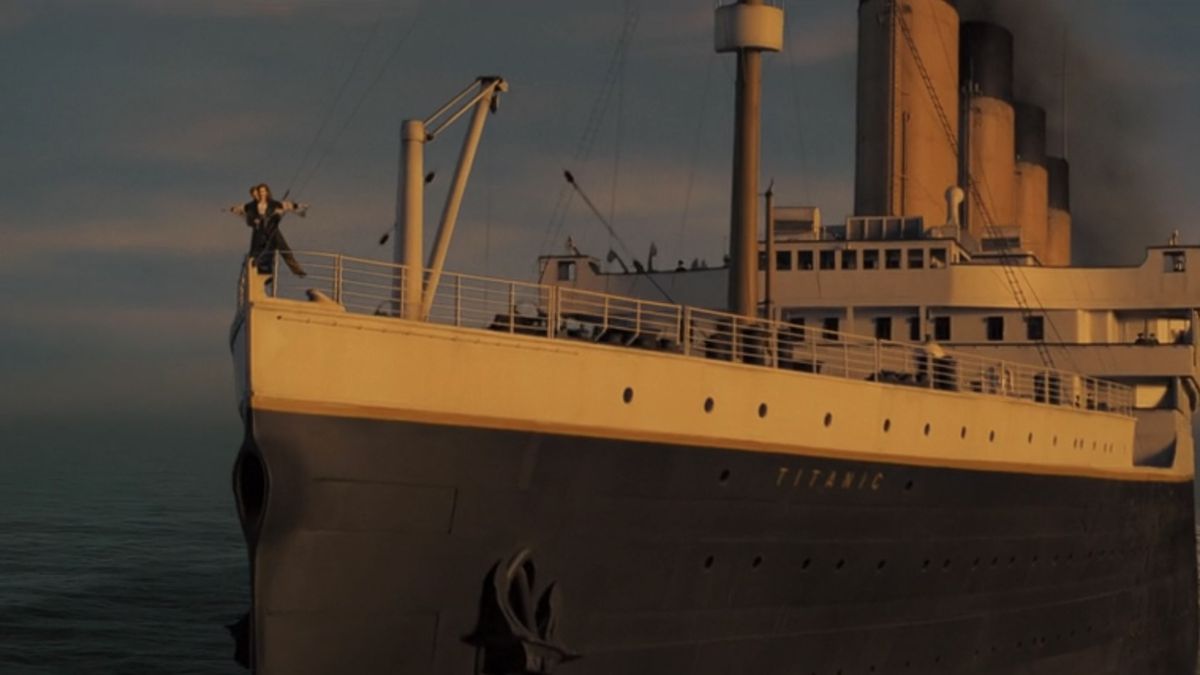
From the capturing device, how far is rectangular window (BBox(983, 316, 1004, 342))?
39688mm

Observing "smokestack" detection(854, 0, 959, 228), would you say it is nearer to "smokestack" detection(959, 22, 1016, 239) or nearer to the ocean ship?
"smokestack" detection(959, 22, 1016, 239)

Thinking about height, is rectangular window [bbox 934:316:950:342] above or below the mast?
below

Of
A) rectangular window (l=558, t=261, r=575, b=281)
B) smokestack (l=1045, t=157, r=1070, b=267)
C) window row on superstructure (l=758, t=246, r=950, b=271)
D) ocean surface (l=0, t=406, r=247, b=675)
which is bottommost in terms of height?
ocean surface (l=0, t=406, r=247, b=675)

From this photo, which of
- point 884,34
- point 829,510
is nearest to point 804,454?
point 829,510

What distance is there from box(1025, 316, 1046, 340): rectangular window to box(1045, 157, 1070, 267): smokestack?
21.2 metres

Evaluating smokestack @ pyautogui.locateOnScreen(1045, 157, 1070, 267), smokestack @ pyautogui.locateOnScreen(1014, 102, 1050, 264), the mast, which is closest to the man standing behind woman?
the mast

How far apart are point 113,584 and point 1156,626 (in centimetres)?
3234

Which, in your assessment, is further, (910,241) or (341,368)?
(910,241)

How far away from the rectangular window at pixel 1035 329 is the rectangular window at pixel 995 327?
24.5 inches

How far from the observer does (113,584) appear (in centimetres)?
5419

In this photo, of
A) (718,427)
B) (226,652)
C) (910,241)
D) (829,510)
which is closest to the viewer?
(718,427)

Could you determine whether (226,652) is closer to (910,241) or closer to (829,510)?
(910,241)

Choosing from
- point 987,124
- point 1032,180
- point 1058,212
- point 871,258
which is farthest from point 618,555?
point 1058,212

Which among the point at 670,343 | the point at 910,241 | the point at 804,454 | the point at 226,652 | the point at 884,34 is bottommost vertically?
the point at 226,652
